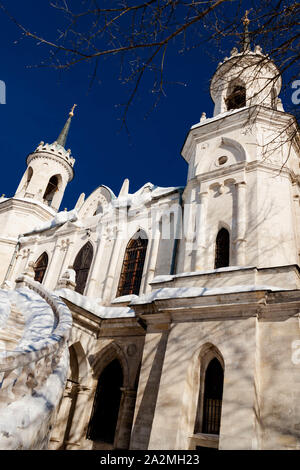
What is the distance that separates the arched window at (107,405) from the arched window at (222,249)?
5.15 metres

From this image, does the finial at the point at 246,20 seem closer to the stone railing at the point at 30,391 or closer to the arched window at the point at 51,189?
the stone railing at the point at 30,391

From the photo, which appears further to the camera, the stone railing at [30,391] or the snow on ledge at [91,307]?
the snow on ledge at [91,307]

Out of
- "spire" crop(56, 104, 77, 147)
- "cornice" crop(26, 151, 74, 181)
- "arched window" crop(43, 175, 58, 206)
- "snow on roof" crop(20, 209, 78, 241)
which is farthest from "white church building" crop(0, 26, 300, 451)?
"spire" crop(56, 104, 77, 147)

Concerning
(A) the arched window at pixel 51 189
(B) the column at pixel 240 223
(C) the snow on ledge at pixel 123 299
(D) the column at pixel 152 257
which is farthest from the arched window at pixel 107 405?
(A) the arched window at pixel 51 189

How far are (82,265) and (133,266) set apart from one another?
3.45 meters

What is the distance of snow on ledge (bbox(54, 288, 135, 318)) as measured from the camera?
12.0 metres

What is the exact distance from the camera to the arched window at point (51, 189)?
28.7 meters

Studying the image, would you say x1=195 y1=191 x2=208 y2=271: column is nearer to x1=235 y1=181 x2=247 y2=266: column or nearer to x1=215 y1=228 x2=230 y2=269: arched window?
x1=215 y1=228 x2=230 y2=269: arched window

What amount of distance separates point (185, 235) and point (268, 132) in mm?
5559

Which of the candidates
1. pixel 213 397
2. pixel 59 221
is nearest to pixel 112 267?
pixel 59 221

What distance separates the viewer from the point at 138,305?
1044 centimetres

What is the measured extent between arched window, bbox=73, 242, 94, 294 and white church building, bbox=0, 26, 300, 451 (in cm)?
7

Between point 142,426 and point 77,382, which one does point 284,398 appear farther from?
point 77,382

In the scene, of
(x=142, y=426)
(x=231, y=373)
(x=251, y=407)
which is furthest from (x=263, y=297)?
(x=142, y=426)
